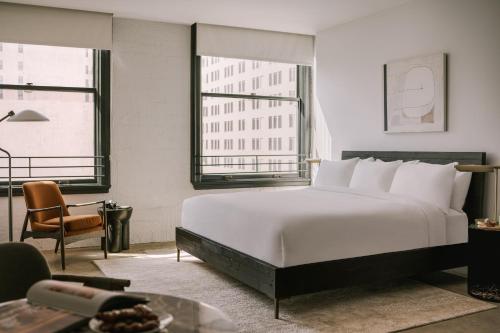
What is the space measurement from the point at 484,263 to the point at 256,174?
11.6ft

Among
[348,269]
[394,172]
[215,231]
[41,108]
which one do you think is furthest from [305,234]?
[41,108]

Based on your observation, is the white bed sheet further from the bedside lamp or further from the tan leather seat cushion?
the tan leather seat cushion

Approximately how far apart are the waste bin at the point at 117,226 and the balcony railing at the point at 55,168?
572 millimetres

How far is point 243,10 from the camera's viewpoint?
5809mm

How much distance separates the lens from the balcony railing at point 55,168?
571cm

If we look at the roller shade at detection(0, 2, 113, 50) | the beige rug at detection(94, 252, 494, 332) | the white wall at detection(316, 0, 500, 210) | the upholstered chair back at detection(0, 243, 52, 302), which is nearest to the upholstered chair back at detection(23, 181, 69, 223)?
the beige rug at detection(94, 252, 494, 332)

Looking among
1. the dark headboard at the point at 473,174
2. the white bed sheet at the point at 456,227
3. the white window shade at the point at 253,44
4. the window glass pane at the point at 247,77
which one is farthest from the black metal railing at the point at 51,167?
the white bed sheet at the point at 456,227

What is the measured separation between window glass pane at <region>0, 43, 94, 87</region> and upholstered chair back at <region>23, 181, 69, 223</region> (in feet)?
4.14

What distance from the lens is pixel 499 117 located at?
15.0 ft

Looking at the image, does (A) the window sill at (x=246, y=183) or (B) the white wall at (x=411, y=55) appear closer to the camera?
(B) the white wall at (x=411, y=55)

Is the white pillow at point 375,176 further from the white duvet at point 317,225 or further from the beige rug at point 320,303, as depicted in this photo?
the beige rug at point 320,303

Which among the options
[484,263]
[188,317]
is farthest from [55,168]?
[188,317]

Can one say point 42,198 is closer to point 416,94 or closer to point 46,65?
point 46,65

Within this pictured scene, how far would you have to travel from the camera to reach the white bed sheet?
173 inches
